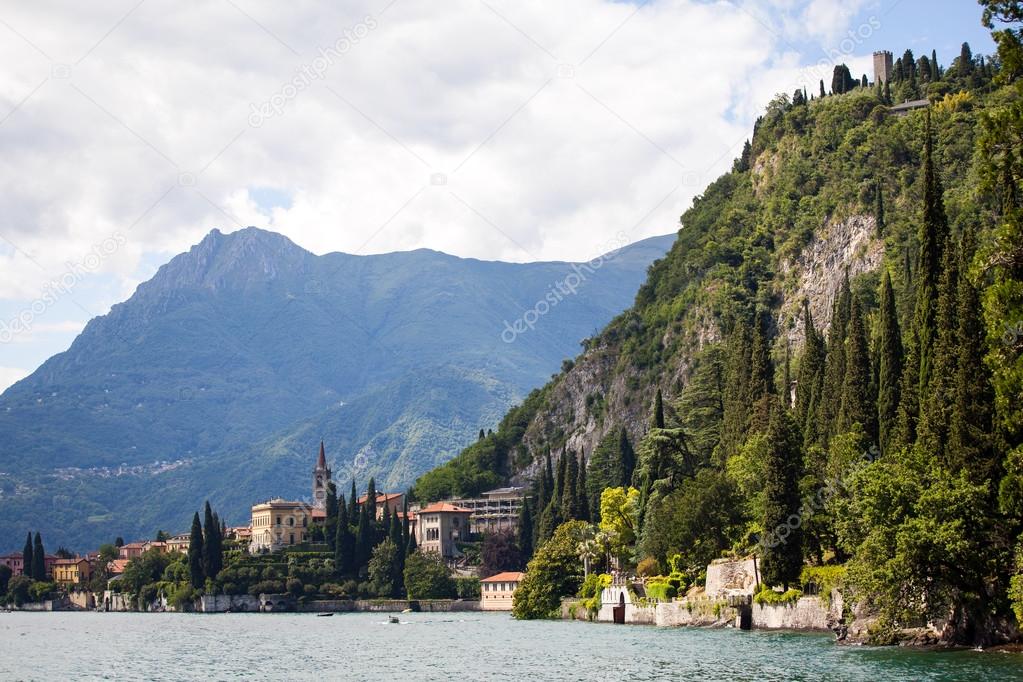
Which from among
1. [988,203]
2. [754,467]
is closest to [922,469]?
[754,467]

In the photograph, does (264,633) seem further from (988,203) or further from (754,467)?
(988,203)

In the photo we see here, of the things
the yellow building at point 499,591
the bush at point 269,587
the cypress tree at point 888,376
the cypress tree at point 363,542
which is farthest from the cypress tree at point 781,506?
the bush at point 269,587

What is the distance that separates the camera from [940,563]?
6638 cm

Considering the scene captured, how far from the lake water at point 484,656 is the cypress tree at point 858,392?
614 inches

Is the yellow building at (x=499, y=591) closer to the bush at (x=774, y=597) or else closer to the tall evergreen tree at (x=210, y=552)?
the tall evergreen tree at (x=210, y=552)

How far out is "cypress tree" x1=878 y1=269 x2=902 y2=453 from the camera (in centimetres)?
8950

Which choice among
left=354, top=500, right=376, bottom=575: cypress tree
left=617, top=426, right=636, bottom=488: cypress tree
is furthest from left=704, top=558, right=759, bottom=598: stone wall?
left=354, top=500, right=376, bottom=575: cypress tree

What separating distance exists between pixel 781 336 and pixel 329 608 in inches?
2623

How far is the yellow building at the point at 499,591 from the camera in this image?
173 metres

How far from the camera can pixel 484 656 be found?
268 feet

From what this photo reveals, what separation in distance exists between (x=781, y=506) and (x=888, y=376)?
10.3m

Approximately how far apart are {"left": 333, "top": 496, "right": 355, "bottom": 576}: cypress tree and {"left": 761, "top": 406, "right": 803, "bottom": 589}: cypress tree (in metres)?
111

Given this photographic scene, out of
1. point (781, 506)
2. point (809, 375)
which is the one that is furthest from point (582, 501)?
point (781, 506)

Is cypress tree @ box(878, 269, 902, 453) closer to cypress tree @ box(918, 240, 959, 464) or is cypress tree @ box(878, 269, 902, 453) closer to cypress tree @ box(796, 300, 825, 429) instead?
cypress tree @ box(918, 240, 959, 464)
